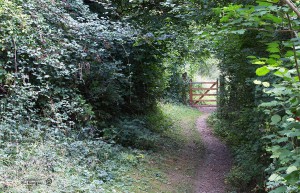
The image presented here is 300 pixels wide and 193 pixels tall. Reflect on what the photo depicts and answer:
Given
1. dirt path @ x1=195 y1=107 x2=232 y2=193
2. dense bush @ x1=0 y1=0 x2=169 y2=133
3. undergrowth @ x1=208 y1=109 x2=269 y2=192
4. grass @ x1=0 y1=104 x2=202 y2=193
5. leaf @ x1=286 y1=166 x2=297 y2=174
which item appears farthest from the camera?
dirt path @ x1=195 y1=107 x2=232 y2=193

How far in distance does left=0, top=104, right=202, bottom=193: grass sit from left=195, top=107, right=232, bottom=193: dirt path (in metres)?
0.27

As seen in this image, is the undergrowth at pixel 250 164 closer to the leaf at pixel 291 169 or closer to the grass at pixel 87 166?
the grass at pixel 87 166

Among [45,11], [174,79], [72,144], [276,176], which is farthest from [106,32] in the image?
[174,79]

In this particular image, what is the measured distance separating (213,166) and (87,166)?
460 cm

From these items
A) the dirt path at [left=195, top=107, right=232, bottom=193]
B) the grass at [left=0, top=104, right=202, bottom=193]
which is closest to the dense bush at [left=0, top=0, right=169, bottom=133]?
the grass at [left=0, top=104, right=202, bottom=193]

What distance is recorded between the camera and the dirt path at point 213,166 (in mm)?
7811

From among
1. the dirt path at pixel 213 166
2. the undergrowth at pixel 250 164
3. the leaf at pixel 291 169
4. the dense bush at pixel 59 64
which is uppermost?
the dense bush at pixel 59 64

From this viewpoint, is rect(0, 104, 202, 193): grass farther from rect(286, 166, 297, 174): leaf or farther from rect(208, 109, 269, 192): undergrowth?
rect(286, 166, 297, 174): leaf

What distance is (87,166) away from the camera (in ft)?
20.5

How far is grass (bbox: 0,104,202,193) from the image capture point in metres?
4.67

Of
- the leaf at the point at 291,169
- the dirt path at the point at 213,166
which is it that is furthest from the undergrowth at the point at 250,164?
the leaf at the point at 291,169

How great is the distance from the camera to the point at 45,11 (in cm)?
762

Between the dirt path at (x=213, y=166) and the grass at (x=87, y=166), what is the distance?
27 cm

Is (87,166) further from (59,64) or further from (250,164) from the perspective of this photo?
(250,164)
